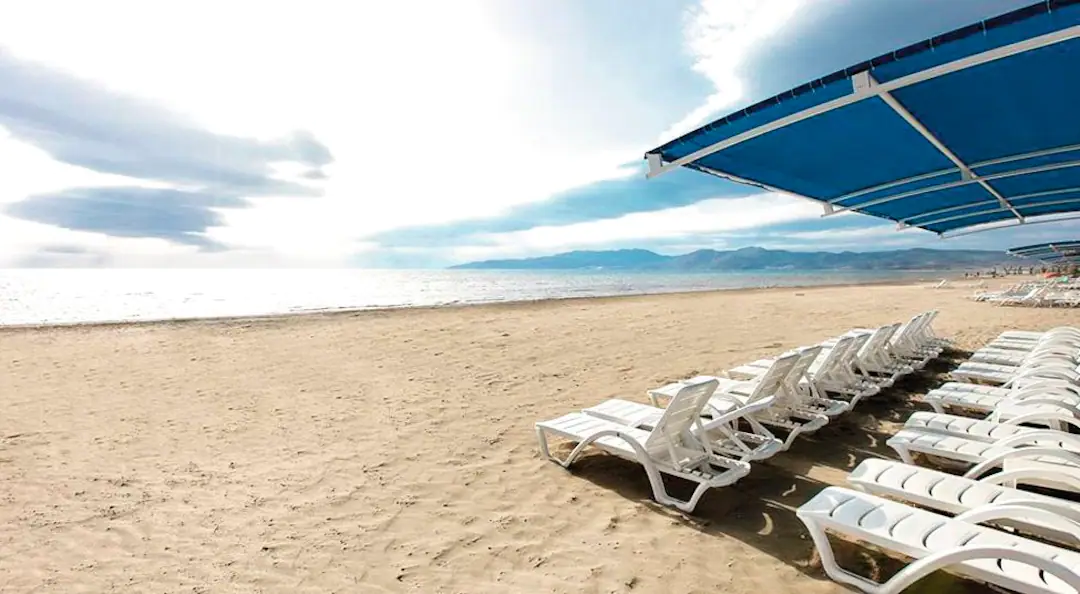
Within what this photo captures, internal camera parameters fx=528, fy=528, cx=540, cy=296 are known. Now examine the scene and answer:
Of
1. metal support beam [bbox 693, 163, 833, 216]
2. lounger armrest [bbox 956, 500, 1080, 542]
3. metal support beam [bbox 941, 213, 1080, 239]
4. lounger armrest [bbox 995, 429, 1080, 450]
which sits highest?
metal support beam [bbox 693, 163, 833, 216]

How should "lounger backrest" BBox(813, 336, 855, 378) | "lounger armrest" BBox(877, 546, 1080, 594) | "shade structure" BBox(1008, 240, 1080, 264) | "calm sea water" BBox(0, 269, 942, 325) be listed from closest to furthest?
"lounger armrest" BBox(877, 546, 1080, 594), "lounger backrest" BBox(813, 336, 855, 378), "shade structure" BBox(1008, 240, 1080, 264), "calm sea water" BBox(0, 269, 942, 325)

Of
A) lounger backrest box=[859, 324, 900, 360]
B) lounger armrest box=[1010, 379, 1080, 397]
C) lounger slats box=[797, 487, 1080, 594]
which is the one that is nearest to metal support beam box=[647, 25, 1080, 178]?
lounger slats box=[797, 487, 1080, 594]

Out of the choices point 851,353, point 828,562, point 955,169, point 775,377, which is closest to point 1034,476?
point 828,562

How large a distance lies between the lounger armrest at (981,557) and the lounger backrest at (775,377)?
2.03 meters

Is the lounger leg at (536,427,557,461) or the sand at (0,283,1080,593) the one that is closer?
the sand at (0,283,1080,593)

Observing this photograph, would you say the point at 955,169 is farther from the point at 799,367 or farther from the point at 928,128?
the point at 799,367

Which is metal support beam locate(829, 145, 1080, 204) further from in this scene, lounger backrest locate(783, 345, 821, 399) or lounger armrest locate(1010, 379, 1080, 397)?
lounger backrest locate(783, 345, 821, 399)

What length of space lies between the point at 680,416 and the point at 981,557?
5.91ft

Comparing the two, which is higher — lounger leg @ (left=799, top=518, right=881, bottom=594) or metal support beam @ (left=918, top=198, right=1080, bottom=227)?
metal support beam @ (left=918, top=198, right=1080, bottom=227)

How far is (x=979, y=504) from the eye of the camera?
2.62 meters

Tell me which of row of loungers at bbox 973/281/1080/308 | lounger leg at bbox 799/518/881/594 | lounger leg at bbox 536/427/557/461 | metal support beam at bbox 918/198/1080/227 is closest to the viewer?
lounger leg at bbox 799/518/881/594

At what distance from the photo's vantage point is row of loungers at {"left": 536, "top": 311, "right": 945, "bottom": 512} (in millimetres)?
3553

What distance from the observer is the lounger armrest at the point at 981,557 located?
1852 millimetres

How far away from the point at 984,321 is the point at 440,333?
1300 cm
